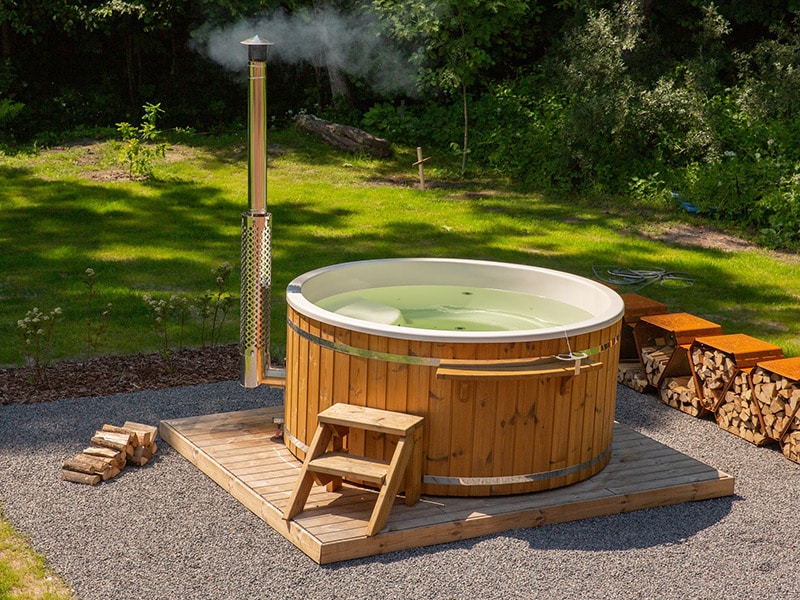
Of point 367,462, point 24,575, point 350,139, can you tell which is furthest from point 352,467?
point 350,139

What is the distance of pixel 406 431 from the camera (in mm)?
4527

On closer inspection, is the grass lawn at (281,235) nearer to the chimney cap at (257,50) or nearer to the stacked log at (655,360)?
the stacked log at (655,360)

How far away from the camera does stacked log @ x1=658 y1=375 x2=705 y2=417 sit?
249 inches

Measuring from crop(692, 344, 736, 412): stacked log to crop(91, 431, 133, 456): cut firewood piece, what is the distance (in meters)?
3.37

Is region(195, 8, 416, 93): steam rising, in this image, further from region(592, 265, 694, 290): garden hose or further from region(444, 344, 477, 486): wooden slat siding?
region(444, 344, 477, 486): wooden slat siding

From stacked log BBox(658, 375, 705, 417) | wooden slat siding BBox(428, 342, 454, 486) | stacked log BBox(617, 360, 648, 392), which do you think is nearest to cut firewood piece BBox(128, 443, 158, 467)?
wooden slat siding BBox(428, 342, 454, 486)

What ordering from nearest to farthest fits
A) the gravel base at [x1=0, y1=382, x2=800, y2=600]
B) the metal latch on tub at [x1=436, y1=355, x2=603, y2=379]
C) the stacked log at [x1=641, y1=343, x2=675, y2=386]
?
the gravel base at [x1=0, y1=382, x2=800, y2=600], the metal latch on tub at [x1=436, y1=355, x2=603, y2=379], the stacked log at [x1=641, y1=343, x2=675, y2=386]

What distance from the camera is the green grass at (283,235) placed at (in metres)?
8.41

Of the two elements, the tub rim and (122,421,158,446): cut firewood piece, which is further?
(122,421,158,446): cut firewood piece

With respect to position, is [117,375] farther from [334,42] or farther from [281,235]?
[334,42]

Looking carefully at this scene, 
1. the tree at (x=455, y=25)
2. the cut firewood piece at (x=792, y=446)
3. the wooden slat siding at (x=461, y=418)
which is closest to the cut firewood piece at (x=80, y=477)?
the wooden slat siding at (x=461, y=418)

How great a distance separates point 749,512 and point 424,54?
1016cm

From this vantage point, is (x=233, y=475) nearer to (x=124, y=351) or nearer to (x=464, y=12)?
(x=124, y=351)

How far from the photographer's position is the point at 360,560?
437 centimetres
